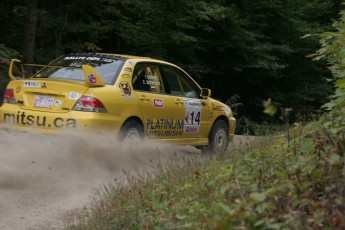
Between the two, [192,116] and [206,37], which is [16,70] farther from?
[206,37]

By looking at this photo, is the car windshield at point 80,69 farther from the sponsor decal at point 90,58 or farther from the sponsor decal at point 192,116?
the sponsor decal at point 192,116

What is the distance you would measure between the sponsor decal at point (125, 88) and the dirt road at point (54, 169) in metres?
0.84

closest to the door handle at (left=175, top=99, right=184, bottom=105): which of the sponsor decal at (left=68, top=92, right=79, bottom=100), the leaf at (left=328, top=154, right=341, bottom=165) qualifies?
the sponsor decal at (left=68, top=92, right=79, bottom=100)

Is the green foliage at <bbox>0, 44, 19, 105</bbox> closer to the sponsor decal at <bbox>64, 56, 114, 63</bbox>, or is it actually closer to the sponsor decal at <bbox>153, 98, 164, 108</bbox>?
the sponsor decal at <bbox>64, 56, 114, 63</bbox>

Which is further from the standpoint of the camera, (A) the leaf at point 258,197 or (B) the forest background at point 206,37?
(B) the forest background at point 206,37

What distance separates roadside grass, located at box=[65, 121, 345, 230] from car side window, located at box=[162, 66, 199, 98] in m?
3.79

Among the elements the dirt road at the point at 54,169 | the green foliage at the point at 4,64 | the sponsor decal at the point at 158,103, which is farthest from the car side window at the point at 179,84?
the green foliage at the point at 4,64

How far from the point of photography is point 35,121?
804cm

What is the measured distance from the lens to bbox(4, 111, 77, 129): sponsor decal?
787 cm

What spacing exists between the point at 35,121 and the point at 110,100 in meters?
1.13

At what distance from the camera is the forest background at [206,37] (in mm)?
16359

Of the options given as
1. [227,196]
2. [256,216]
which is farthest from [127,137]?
[256,216]

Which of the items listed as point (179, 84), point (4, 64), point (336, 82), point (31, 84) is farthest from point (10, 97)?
point (336, 82)

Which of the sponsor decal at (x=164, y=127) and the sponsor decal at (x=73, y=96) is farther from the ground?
the sponsor decal at (x=73, y=96)
